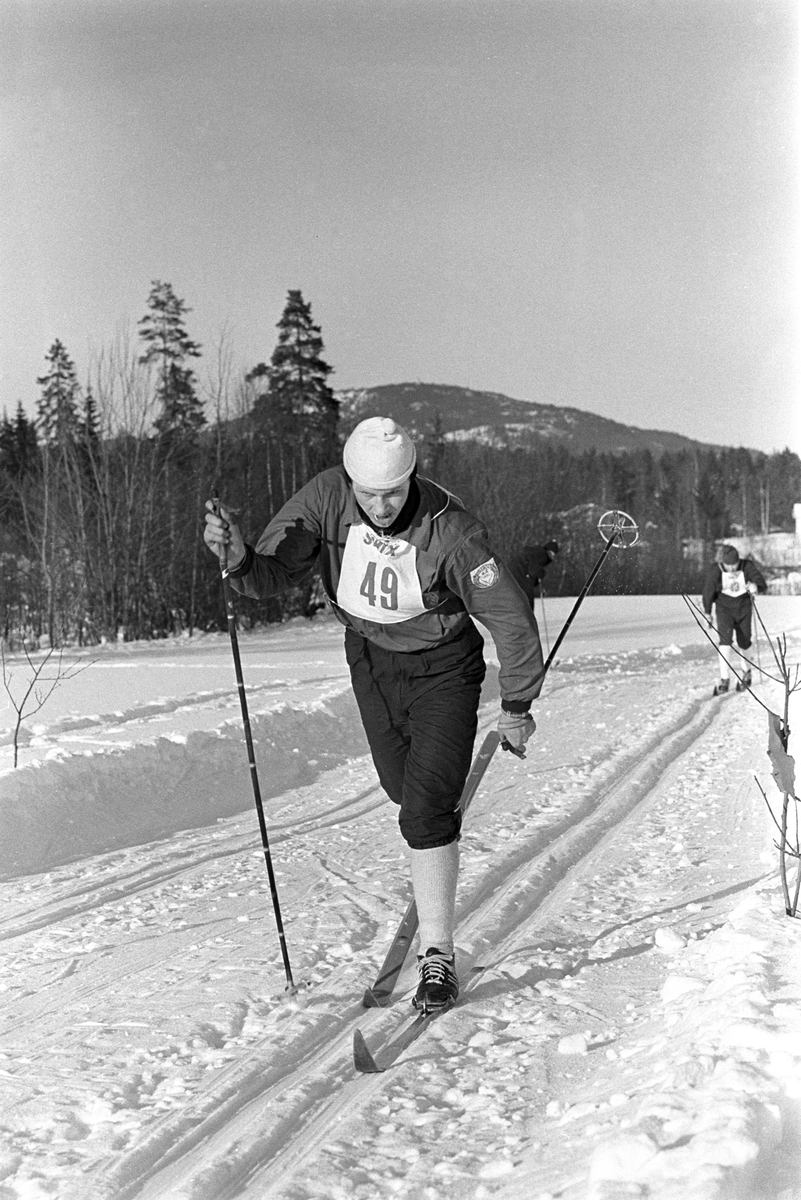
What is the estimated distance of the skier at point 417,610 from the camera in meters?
3.88

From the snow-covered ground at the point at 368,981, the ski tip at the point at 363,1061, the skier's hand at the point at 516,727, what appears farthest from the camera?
the skier's hand at the point at 516,727

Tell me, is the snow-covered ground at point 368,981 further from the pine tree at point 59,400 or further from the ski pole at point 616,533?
the pine tree at point 59,400

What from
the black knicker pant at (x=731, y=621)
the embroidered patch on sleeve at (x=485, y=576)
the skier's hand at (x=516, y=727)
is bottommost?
the black knicker pant at (x=731, y=621)

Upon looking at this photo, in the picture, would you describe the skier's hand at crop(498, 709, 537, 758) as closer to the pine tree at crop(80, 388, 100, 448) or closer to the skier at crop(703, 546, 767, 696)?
the skier at crop(703, 546, 767, 696)

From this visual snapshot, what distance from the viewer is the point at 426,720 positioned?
3971mm

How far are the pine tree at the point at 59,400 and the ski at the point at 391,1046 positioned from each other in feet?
80.6

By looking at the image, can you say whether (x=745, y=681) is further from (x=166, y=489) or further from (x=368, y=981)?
(x=166, y=489)

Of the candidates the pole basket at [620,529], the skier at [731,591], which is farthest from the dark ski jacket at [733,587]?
the pole basket at [620,529]

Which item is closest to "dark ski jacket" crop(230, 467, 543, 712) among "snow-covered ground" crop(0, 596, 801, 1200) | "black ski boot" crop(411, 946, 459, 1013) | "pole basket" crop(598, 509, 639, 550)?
"black ski boot" crop(411, 946, 459, 1013)

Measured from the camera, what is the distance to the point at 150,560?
26.6 metres

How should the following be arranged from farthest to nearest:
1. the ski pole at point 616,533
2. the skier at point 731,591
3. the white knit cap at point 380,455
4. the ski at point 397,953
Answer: the skier at point 731,591 → the ski pole at point 616,533 → the ski at point 397,953 → the white knit cap at point 380,455

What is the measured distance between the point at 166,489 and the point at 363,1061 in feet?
80.8

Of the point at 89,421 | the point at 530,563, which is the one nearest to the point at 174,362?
the point at 89,421

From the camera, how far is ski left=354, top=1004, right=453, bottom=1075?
3.26 m
